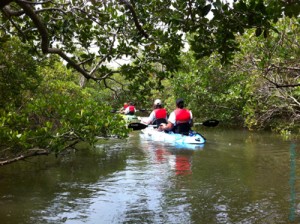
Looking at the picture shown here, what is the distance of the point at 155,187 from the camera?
741cm

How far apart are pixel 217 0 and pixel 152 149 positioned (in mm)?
9489

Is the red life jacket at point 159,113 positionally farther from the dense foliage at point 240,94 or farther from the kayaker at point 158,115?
the dense foliage at point 240,94

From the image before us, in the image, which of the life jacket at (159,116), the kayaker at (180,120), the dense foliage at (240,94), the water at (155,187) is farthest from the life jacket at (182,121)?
the dense foliage at (240,94)

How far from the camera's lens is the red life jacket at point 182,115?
11961mm

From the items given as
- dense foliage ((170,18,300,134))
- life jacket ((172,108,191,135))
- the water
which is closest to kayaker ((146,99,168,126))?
life jacket ((172,108,191,135))

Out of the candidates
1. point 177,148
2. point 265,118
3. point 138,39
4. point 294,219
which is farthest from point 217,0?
point 265,118

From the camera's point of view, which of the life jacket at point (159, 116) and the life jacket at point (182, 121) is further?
the life jacket at point (159, 116)

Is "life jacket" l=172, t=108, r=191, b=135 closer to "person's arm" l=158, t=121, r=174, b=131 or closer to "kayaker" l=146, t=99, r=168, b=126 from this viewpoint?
"person's arm" l=158, t=121, r=174, b=131

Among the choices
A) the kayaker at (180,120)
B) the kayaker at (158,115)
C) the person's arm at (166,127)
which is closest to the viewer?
the kayaker at (180,120)

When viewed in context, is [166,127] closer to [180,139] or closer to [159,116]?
[180,139]

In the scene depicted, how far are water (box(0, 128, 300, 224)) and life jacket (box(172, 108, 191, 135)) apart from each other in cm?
91

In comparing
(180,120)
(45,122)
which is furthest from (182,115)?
(45,122)

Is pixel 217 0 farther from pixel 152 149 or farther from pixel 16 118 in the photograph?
pixel 152 149

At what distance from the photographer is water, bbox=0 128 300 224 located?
575 cm
